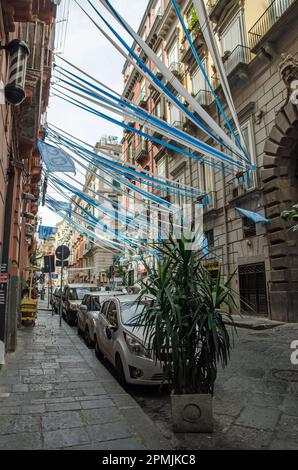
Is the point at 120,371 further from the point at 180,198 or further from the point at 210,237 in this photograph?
the point at 180,198

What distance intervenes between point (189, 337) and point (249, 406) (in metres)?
1.81

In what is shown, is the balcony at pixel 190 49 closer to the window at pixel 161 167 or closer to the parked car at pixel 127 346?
the window at pixel 161 167

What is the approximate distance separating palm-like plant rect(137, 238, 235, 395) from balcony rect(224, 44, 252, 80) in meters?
14.5

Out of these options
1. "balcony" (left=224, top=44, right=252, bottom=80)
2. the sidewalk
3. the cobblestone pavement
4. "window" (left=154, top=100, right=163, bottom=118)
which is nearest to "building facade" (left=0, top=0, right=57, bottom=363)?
the sidewalk

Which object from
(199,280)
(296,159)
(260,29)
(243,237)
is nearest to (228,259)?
(243,237)

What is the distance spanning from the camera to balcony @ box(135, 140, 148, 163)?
101ft

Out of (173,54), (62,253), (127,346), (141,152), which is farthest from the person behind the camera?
(141,152)

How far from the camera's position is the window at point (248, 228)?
15929 millimetres

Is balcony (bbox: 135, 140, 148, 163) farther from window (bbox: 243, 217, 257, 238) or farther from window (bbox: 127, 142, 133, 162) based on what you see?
window (bbox: 243, 217, 257, 238)

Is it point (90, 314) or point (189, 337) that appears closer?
point (189, 337)

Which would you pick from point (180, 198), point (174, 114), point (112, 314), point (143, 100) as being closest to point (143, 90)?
point (143, 100)

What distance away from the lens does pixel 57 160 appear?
39.1ft

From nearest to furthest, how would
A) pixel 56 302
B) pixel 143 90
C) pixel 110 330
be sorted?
1. pixel 110 330
2. pixel 56 302
3. pixel 143 90

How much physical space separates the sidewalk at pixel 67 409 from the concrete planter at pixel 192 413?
289mm
